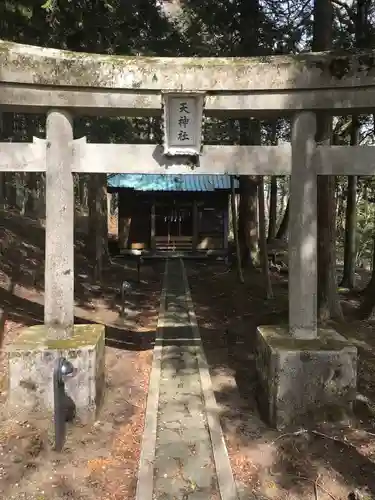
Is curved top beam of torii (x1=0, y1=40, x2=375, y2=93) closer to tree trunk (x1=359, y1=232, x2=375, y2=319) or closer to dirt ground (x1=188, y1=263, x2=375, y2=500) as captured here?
dirt ground (x1=188, y1=263, x2=375, y2=500)

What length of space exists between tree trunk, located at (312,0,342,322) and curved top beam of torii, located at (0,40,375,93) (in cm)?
328

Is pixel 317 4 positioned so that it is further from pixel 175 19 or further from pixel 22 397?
pixel 22 397

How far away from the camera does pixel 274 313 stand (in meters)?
10.8

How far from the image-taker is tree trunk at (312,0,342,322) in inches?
355

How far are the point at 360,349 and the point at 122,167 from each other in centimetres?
511

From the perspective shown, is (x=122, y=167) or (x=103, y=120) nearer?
(x=122, y=167)

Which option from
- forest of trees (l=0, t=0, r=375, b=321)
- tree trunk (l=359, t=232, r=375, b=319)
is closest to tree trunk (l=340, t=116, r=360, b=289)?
forest of trees (l=0, t=0, r=375, b=321)

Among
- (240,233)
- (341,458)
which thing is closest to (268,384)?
(341,458)

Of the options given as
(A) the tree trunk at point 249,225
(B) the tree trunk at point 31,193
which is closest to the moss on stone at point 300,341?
(A) the tree trunk at point 249,225

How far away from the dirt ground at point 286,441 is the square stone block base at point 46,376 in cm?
176

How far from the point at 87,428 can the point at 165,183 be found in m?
16.3

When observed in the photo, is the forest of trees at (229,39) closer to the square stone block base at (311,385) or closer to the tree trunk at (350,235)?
the tree trunk at (350,235)

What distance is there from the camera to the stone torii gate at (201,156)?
555cm

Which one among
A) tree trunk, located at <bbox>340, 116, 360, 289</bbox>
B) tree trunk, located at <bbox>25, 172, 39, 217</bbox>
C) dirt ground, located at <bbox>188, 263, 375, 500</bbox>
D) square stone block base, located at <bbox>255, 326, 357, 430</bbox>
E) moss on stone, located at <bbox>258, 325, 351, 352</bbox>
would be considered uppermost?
tree trunk, located at <bbox>25, 172, 39, 217</bbox>
